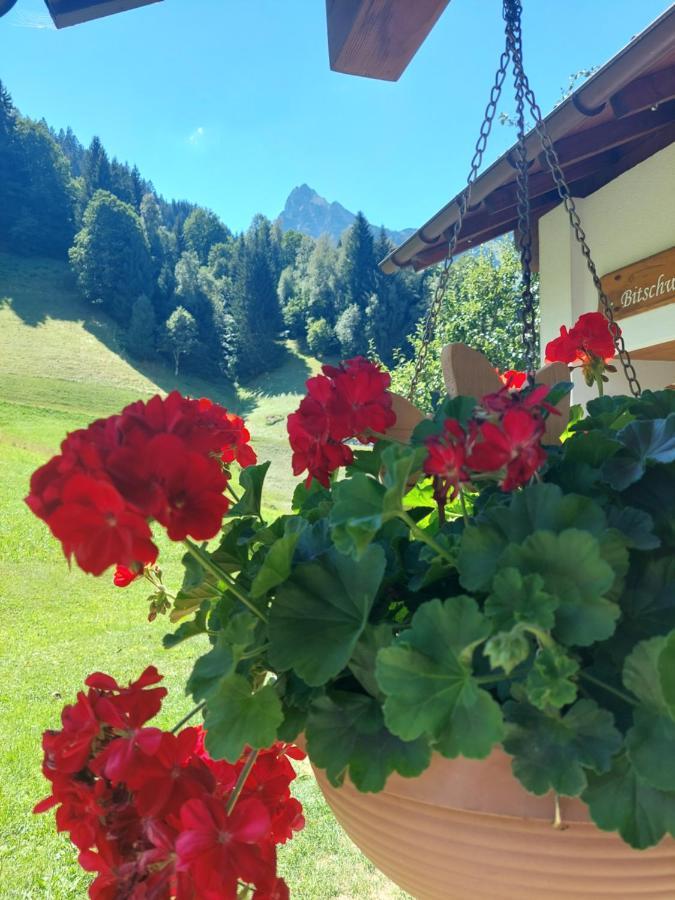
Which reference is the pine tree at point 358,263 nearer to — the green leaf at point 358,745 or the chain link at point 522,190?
the chain link at point 522,190

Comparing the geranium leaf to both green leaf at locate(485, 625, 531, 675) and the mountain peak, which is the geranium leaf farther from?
the mountain peak

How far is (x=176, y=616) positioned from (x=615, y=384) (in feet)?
6.75

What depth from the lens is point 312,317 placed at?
16.7m

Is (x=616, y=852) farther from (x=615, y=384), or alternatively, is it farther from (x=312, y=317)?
(x=312, y=317)

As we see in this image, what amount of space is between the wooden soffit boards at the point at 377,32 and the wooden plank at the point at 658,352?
131 cm

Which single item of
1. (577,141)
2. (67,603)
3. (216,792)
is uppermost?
(577,141)

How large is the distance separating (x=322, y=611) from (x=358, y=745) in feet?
0.19

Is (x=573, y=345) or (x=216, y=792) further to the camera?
(x=573, y=345)

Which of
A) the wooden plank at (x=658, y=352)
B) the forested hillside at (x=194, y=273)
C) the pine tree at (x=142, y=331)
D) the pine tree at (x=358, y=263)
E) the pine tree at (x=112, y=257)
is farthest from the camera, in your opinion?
the pine tree at (x=112, y=257)

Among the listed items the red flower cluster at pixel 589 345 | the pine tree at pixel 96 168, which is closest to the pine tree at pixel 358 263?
the pine tree at pixel 96 168

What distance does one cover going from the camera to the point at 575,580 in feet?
0.81

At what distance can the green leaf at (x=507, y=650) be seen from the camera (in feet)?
0.68

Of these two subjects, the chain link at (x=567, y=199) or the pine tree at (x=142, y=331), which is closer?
the chain link at (x=567, y=199)

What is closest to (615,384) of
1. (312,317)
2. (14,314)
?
(312,317)
